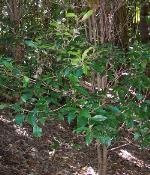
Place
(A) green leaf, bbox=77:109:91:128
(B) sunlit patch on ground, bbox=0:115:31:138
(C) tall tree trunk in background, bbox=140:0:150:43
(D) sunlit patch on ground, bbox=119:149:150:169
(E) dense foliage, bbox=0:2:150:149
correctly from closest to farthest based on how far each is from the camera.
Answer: (A) green leaf, bbox=77:109:91:128 < (E) dense foliage, bbox=0:2:150:149 < (B) sunlit patch on ground, bbox=0:115:31:138 < (D) sunlit patch on ground, bbox=119:149:150:169 < (C) tall tree trunk in background, bbox=140:0:150:43

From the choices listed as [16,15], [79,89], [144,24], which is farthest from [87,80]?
[144,24]

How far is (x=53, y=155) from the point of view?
5285 millimetres

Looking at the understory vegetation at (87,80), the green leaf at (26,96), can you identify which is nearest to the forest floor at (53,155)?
the understory vegetation at (87,80)

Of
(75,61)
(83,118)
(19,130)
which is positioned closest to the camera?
(83,118)

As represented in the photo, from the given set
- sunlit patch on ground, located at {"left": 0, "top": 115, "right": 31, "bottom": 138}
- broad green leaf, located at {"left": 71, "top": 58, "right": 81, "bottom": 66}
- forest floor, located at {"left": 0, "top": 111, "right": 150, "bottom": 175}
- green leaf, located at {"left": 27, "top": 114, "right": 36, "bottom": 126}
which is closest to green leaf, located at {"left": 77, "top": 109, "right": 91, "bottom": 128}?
green leaf, located at {"left": 27, "top": 114, "right": 36, "bottom": 126}

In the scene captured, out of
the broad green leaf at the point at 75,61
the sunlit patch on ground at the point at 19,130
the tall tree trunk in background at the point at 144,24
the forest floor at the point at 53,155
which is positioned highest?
the broad green leaf at the point at 75,61

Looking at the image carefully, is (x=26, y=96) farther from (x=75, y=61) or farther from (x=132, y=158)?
(x=132, y=158)

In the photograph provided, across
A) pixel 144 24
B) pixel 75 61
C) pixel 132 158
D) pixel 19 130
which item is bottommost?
pixel 132 158

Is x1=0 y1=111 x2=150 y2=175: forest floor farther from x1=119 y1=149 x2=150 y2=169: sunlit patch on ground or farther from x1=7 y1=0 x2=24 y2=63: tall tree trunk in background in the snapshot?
x1=7 y1=0 x2=24 y2=63: tall tree trunk in background

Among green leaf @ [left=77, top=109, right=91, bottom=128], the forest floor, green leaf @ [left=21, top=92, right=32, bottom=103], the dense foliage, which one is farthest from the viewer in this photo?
the forest floor

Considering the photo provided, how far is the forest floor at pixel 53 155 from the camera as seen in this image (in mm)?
4859

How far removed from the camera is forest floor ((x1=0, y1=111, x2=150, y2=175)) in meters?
4.86

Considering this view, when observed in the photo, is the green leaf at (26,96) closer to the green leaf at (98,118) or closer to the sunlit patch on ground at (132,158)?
the green leaf at (98,118)

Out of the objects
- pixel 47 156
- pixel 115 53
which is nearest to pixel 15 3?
pixel 47 156
